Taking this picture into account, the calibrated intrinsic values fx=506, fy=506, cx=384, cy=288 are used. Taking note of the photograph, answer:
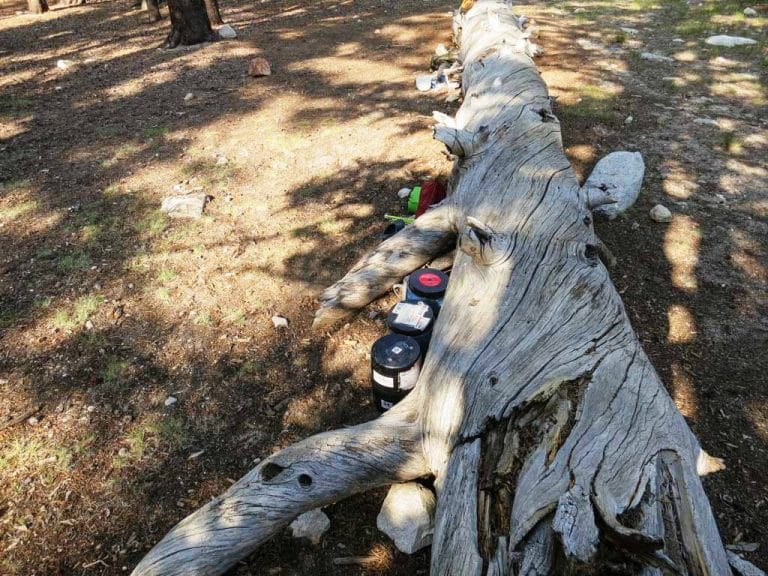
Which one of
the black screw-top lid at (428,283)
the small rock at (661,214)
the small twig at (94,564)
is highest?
the black screw-top lid at (428,283)

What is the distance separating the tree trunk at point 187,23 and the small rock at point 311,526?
11.2 meters

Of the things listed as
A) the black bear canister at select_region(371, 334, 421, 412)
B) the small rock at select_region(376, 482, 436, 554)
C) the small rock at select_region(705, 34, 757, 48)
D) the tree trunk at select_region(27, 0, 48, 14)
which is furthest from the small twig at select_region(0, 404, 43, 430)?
the tree trunk at select_region(27, 0, 48, 14)

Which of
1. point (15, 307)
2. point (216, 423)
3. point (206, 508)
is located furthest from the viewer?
point (15, 307)

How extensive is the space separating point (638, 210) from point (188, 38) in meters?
9.98

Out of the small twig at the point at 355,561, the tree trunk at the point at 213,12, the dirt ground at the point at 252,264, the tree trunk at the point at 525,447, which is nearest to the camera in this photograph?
the tree trunk at the point at 525,447

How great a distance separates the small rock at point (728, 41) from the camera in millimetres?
10086

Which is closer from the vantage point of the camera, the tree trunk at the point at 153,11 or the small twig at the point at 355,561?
the small twig at the point at 355,561

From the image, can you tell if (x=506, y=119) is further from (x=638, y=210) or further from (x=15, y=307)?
(x=15, y=307)

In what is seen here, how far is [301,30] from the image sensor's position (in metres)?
12.3

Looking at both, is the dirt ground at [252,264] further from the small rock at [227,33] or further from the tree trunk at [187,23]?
the small rock at [227,33]

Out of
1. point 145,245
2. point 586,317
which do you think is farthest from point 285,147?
point 586,317

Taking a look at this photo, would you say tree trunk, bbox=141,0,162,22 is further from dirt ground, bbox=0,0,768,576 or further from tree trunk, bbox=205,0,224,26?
dirt ground, bbox=0,0,768,576

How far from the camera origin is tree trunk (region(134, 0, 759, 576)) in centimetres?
198

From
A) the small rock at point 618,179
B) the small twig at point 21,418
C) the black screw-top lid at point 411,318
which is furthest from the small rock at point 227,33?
the black screw-top lid at point 411,318
